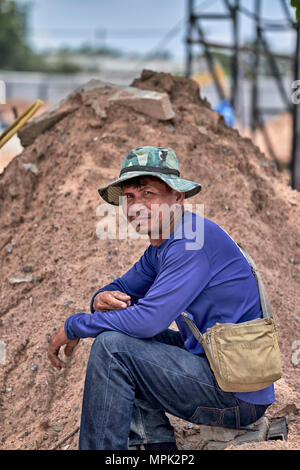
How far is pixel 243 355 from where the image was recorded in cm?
246

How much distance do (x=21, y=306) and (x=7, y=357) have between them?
447 mm

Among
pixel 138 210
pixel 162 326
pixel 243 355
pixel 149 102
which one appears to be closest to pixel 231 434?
pixel 243 355

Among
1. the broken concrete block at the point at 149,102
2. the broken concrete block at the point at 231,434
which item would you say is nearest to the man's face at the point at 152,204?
the broken concrete block at the point at 231,434

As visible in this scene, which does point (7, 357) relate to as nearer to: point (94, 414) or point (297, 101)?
point (94, 414)

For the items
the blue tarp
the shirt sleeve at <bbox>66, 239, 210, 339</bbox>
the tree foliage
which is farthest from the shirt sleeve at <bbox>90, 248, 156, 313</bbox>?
the blue tarp

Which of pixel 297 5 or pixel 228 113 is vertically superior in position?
pixel 228 113

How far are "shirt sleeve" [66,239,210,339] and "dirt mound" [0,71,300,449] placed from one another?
3.22 feet

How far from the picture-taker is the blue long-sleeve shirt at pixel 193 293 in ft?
8.00

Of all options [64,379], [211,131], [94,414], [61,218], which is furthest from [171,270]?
[211,131]

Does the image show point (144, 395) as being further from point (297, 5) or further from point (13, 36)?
point (13, 36)

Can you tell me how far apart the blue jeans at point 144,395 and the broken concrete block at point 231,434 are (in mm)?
64

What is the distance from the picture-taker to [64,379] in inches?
146

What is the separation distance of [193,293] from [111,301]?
1.26ft
